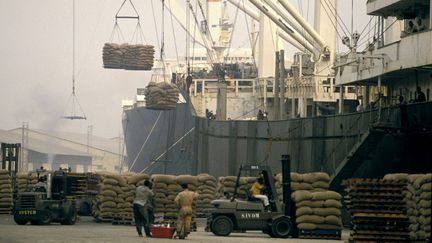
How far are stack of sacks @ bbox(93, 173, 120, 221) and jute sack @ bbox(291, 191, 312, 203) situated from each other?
9.20m

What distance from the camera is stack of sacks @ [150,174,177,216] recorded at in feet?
137

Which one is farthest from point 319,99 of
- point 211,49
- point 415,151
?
point 211,49

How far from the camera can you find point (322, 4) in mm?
62969

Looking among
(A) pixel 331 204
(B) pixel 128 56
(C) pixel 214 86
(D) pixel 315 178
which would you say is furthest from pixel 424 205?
(C) pixel 214 86

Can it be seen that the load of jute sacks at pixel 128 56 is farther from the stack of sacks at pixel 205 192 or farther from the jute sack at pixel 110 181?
the jute sack at pixel 110 181

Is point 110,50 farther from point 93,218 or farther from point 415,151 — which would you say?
point 415,151

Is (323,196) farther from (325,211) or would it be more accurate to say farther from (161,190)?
(161,190)

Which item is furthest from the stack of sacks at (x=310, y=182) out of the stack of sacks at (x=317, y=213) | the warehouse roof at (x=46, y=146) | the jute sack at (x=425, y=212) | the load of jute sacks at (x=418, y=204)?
the warehouse roof at (x=46, y=146)


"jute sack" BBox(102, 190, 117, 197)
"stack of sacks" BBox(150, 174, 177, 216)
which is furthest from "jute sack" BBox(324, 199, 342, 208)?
"jute sack" BBox(102, 190, 117, 197)

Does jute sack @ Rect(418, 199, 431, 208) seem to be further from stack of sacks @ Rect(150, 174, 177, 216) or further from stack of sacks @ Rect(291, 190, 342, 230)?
stack of sacks @ Rect(150, 174, 177, 216)

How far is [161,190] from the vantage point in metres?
42.0

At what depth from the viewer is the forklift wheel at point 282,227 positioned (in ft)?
114

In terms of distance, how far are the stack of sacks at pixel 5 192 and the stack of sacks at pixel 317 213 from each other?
16.1 metres

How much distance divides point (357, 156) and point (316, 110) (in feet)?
66.4
